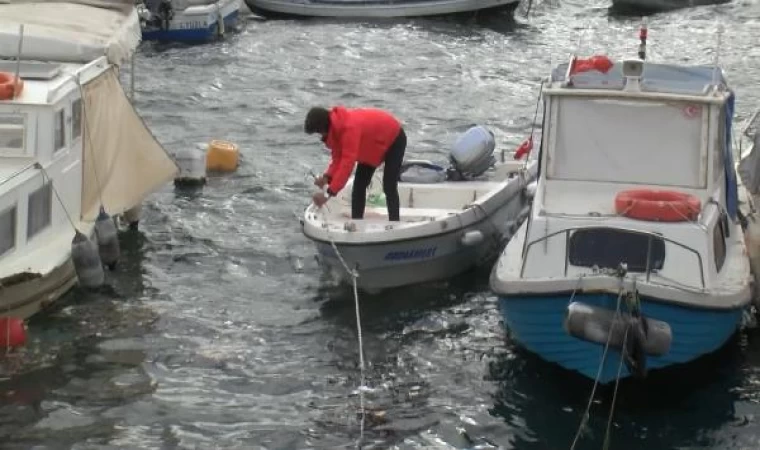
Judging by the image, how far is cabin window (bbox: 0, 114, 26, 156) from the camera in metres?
15.6

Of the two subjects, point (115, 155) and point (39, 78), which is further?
point (115, 155)

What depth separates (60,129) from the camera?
16.2 meters

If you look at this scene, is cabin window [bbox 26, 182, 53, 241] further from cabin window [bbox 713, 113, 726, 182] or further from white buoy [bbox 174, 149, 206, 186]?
cabin window [bbox 713, 113, 726, 182]

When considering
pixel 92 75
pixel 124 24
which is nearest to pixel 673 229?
pixel 92 75

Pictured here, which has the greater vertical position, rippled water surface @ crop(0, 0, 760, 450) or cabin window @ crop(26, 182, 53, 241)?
cabin window @ crop(26, 182, 53, 241)

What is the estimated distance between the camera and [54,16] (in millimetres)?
18875

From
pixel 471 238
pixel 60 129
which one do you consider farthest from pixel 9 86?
pixel 471 238

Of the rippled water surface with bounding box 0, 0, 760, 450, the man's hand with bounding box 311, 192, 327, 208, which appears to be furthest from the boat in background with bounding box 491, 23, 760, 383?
the man's hand with bounding box 311, 192, 327, 208

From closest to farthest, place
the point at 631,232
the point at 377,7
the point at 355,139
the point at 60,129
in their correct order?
the point at 631,232 → the point at 355,139 → the point at 60,129 → the point at 377,7

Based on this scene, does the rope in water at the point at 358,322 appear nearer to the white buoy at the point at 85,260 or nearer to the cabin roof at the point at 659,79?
the white buoy at the point at 85,260

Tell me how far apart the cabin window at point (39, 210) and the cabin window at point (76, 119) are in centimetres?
101

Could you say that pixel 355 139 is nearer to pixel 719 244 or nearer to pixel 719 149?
pixel 719 149

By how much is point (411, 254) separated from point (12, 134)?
4.37m

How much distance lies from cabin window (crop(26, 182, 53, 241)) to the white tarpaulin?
44.2 inches
